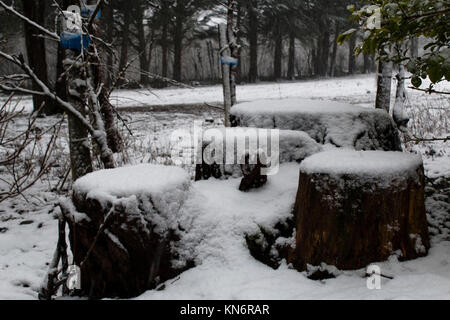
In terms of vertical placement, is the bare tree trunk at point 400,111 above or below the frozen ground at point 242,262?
above

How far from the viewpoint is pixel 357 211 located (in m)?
2.70

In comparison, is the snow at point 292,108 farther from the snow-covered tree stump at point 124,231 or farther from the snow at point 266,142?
the snow-covered tree stump at point 124,231

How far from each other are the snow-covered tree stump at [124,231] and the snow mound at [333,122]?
64.3 inches

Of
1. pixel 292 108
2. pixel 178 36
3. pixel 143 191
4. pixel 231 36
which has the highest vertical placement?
pixel 178 36

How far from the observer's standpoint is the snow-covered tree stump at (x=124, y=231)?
266 centimetres

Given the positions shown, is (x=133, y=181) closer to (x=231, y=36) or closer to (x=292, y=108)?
(x=292, y=108)

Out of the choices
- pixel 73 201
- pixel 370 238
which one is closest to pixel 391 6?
pixel 370 238

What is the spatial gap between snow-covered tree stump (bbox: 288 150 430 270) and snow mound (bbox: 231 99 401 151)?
110cm

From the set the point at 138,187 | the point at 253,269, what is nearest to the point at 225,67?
the point at 138,187

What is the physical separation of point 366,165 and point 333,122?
136 centimetres

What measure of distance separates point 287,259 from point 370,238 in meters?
0.62

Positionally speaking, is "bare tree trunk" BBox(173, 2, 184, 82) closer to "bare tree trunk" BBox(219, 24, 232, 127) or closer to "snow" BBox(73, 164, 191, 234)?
"bare tree trunk" BBox(219, 24, 232, 127)

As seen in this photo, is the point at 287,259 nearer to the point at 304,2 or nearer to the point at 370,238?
the point at 370,238

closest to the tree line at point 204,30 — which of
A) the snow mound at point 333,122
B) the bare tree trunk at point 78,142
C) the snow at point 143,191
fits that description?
the bare tree trunk at point 78,142
